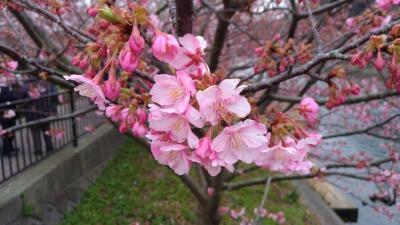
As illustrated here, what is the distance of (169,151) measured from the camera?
1.10 metres

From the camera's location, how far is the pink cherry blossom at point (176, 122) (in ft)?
3.05

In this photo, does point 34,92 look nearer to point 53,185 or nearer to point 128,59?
point 53,185

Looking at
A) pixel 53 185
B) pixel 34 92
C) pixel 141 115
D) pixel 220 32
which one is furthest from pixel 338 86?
pixel 34 92

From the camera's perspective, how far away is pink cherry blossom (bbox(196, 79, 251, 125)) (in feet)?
3.04

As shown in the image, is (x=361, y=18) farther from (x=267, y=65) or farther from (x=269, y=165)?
(x=269, y=165)

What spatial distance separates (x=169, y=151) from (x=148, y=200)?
17.4 feet

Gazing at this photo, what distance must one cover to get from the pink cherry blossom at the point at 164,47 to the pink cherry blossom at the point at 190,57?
2 cm

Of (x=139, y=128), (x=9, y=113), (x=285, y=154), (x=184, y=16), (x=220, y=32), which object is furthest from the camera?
(x=9, y=113)

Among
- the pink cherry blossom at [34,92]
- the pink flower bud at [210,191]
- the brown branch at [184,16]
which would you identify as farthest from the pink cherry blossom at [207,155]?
the pink cherry blossom at [34,92]

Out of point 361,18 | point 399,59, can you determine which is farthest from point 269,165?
point 361,18

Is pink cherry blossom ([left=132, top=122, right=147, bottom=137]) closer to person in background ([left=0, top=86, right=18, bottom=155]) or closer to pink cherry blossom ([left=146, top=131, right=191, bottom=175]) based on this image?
pink cherry blossom ([left=146, top=131, right=191, bottom=175])

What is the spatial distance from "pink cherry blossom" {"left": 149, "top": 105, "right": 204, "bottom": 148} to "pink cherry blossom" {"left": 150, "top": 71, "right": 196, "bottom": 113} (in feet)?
0.07

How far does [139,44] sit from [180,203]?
5462 mm

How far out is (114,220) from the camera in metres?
5.41
